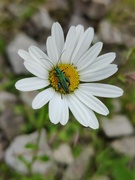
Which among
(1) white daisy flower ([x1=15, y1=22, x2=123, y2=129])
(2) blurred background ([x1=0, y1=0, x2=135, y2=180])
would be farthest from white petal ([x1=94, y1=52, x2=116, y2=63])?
(2) blurred background ([x1=0, y1=0, x2=135, y2=180])

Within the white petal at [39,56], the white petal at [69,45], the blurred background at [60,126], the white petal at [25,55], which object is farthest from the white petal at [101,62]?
the blurred background at [60,126]

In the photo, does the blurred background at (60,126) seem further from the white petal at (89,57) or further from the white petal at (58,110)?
the white petal at (58,110)

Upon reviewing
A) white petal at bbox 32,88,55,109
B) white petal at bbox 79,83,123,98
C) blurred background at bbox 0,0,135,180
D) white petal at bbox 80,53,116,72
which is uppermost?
white petal at bbox 32,88,55,109

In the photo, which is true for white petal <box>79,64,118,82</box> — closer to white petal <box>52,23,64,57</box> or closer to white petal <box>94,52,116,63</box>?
white petal <box>94,52,116,63</box>

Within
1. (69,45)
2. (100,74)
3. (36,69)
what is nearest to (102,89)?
(100,74)

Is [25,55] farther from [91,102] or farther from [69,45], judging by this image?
[91,102]

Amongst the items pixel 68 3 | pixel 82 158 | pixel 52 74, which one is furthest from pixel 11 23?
pixel 52 74

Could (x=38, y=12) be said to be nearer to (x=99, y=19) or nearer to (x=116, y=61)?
(x=99, y=19)
